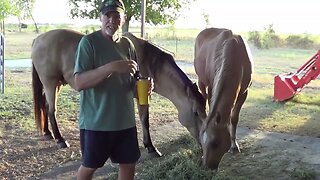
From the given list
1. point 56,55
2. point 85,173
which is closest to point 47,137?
point 56,55

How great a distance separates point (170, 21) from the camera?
35.0 feet

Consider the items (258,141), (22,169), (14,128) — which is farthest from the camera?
(14,128)

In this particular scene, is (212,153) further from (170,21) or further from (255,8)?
(255,8)

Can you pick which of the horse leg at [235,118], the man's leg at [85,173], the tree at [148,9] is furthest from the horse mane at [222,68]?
the tree at [148,9]

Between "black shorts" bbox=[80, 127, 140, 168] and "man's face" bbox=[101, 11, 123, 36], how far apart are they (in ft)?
1.86

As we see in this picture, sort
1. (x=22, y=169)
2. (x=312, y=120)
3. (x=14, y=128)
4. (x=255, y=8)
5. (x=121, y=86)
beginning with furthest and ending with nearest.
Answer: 1. (x=255, y=8)
2. (x=312, y=120)
3. (x=14, y=128)
4. (x=22, y=169)
5. (x=121, y=86)

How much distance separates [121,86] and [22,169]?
2.05 metres

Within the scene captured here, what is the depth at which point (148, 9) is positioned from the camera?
10.1 meters

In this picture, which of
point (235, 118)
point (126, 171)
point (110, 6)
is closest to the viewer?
point (110, 6)

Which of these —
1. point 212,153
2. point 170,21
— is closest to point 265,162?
point 212,153

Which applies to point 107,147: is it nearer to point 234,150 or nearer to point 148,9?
point 234,150

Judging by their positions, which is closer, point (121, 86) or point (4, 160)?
point (121, 86)

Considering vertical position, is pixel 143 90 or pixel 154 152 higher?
pixel 143 90

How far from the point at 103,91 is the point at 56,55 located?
2528mm
